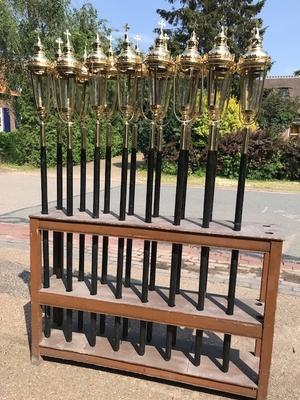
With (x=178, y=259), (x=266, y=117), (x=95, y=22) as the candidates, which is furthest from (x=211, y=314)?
(x=266, y=117)

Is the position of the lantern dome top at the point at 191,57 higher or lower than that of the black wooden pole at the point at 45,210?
higher

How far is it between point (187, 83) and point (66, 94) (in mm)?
807

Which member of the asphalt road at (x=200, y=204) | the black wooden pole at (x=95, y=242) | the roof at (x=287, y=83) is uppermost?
the roof at (x=287, y=83)

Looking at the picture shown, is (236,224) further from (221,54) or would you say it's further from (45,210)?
(45,210)

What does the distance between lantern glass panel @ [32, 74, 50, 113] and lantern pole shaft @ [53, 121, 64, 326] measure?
0.15 metres

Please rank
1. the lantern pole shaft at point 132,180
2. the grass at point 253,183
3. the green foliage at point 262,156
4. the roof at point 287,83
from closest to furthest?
the lantern pole shaft at point 132,180 → the grass at point 253,183 → the green foliage at point 262,156 → the roof at point 287,83

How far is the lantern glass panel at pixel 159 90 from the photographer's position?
238 centimetres

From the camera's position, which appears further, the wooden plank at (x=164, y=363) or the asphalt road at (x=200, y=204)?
the asphalt road at (x=200, y=204)

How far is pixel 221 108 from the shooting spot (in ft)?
7.77

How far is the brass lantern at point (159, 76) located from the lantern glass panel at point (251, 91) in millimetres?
446

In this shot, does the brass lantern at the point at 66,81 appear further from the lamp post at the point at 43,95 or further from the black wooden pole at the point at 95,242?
the black wooden pole at the point at 95,242

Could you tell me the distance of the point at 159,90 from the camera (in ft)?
7.98

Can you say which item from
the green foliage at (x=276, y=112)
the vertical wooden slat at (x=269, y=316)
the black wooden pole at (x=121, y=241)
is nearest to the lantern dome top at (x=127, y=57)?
the black wooden pole at (x=121, y=241)

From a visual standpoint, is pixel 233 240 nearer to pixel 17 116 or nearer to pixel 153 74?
pixel 153 74
